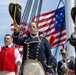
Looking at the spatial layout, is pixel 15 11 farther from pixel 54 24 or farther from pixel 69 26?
pixel 54 24

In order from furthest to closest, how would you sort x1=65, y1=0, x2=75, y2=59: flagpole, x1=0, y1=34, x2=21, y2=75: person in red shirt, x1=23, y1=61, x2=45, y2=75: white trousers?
x1=65, y1=0, x2=75, y2=59: flagpole → x1=0, y1=34, x2=21, y2=75: person in red shirt → x1=23, y1=61, x2=45, y2=75: white trousers

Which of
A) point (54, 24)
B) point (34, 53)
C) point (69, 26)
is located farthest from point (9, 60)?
point (54, 24)

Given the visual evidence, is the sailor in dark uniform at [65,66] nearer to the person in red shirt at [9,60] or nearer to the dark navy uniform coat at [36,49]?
the dark navy uniform coat at [36,49]

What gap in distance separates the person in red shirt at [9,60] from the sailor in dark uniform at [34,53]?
0.59 m

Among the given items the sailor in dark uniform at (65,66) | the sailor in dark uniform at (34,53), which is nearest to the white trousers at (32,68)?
the sailor in dark uniform at (34,53)

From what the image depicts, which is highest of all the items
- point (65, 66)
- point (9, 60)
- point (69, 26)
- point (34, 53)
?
point (69, 26)

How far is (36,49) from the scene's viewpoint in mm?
8570

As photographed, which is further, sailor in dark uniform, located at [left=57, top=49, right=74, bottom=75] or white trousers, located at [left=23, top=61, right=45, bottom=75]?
sailor in dark uniform, located at [left=57, top=49, right=74, bottom=75]

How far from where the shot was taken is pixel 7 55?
9.23 meters

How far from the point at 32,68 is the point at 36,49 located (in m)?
0.37

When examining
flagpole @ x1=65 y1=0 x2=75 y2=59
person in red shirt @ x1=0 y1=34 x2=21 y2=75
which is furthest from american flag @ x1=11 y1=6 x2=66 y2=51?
person in red shirt @ x1=0 y1=34 x2=21 y2=75

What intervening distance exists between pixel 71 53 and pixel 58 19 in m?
6.16

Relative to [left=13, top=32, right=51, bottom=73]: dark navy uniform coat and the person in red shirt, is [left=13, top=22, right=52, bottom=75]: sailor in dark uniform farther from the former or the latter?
the person in red shirt

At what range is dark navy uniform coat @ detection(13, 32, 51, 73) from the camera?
28.0 feet
